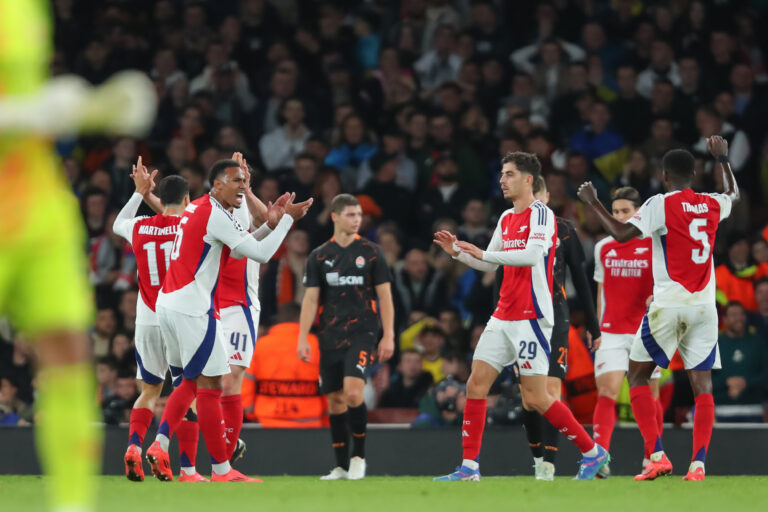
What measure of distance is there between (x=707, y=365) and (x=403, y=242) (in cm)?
509

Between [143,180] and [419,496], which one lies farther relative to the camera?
[143,180]

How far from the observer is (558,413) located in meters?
8.40

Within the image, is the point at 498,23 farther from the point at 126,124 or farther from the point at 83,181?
the point at 126,124

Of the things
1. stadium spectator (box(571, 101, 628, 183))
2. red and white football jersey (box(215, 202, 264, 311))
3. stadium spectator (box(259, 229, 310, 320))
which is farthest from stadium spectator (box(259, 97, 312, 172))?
red and white football jersey (box(215, 202, 264, 311))

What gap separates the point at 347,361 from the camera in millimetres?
9656

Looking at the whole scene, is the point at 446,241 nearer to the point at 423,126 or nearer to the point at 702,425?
the point at 702,425

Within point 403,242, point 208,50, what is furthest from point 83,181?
point 403,242

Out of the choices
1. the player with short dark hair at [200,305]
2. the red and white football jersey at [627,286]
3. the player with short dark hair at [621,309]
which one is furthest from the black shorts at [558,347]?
the player with short dark hair at [200,305]

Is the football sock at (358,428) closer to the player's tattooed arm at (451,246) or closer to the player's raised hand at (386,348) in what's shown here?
the player's raised hand at (386,348)

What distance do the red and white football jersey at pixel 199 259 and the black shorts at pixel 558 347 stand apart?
8.29 ft

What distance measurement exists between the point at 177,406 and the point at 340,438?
1851mm

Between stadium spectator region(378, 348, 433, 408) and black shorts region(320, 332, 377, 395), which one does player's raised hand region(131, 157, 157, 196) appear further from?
stadium spectator region(378, 348, 433, 408)

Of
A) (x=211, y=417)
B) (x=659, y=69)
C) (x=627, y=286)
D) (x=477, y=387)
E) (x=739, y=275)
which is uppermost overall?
(x=659, y=69)

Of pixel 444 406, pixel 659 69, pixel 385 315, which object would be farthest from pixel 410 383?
pixel 659 69
